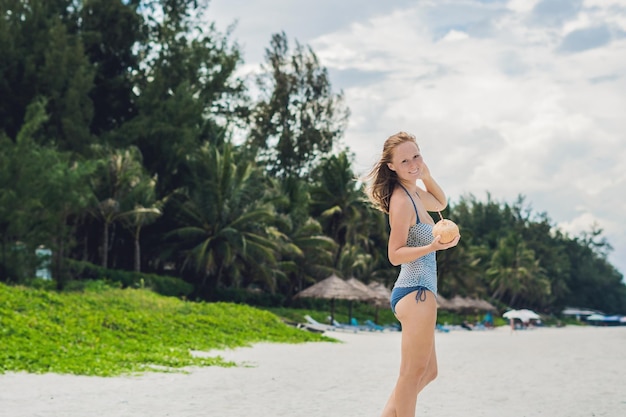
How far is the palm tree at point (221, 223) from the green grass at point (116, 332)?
7279 mm

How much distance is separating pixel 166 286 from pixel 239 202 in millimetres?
5079

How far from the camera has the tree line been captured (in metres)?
23.7

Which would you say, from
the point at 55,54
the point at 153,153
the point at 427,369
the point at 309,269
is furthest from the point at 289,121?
the point at 427,369

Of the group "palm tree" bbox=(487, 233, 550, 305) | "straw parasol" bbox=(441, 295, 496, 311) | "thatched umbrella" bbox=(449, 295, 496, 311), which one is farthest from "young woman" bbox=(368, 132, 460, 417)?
"palm tree" bbox=(487, 233, 550, 305)

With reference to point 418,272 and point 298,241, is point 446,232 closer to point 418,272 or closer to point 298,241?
point 418,272

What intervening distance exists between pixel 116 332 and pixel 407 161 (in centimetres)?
1114

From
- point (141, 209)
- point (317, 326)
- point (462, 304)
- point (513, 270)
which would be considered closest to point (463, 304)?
point (462, 304)

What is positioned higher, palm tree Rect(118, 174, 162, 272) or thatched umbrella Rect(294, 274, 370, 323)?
palm tree Rect(118, 174, 162, 272)

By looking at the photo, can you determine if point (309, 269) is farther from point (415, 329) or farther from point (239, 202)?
point (415, 329)

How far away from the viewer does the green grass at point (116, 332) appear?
34.5ft

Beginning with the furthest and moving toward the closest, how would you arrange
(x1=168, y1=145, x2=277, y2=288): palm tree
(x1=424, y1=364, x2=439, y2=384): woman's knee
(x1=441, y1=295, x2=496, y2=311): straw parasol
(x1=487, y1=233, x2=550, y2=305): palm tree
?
(x1=487, y1=233, x2=550, y2=305): palm tree < (x1=441, y1=295, x2=496, y2=311): straw parasol < (x1=168, y1=145, x2=277, y2=288): palm tree < (x1=424, y1=364, x2=439, y2=384): woman's knee

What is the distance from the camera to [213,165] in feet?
101

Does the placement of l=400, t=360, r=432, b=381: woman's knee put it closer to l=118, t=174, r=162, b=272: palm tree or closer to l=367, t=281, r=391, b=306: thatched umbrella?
l=118, t=174, r=162, b=272: palm tree

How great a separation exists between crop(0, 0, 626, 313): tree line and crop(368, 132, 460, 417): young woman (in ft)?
51.8
